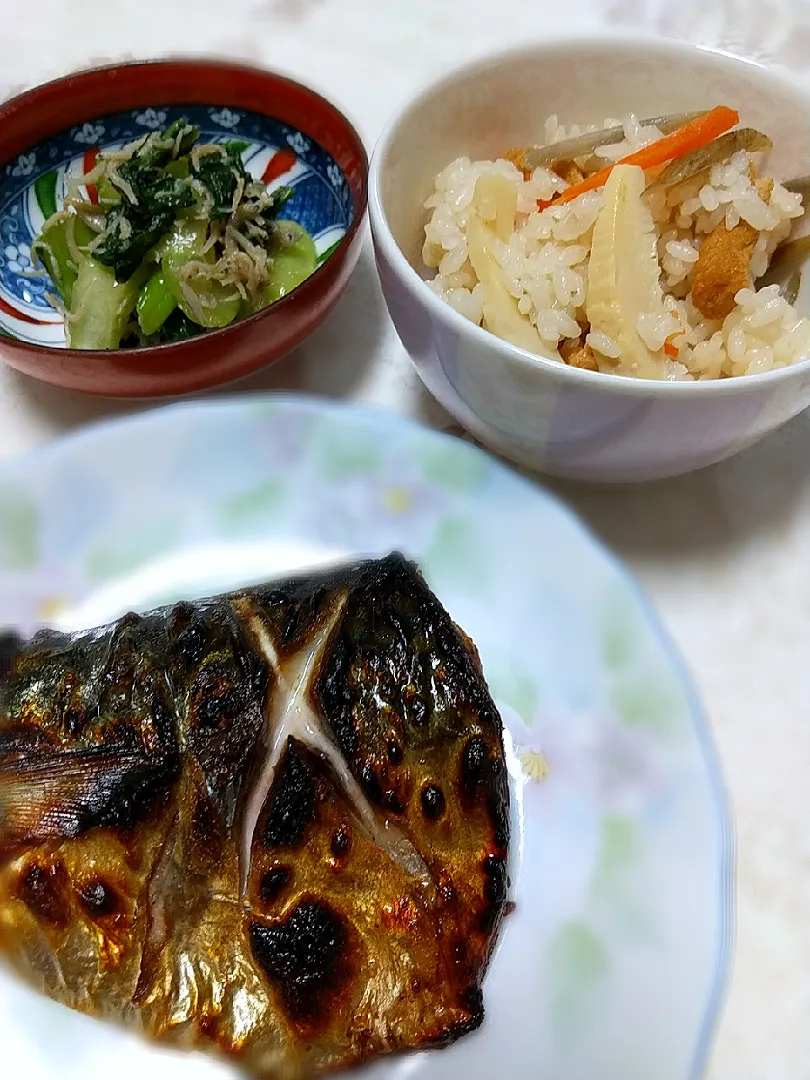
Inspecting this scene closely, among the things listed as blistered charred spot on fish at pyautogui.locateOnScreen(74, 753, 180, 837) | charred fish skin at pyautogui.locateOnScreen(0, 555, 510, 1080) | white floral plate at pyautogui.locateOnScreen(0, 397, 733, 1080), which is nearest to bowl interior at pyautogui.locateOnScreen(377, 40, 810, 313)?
white floral plate at pyautogui.locateOnScreen(0, 397, 733, 1080)

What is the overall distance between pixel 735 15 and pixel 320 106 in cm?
125

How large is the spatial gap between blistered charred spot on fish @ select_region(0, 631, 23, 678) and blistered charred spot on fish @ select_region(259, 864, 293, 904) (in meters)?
0.45

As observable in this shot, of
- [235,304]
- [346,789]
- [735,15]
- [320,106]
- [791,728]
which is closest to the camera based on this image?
[346,789]

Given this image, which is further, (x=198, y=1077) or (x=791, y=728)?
(x=791, y=728)

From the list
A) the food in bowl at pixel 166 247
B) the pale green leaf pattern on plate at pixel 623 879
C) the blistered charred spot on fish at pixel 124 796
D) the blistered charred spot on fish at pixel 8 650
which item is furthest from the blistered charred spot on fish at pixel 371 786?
the food in bowl at pixel 166 247

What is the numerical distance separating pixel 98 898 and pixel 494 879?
445 millimetres

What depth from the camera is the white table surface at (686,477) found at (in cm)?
119

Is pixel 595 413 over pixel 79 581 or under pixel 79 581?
over

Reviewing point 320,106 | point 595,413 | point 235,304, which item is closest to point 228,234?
point 235,304

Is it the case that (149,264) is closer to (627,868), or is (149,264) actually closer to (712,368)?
(712,368)

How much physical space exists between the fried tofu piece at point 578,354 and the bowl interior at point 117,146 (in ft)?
2.08

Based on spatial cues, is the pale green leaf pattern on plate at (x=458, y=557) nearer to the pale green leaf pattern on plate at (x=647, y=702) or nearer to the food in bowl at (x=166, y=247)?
the pale green leaf pattern on plate at (x=647, y=702)

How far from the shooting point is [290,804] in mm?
1019

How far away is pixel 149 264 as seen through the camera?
1.70 m
